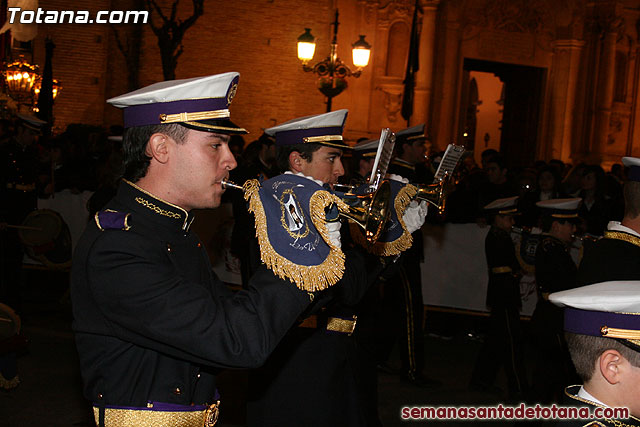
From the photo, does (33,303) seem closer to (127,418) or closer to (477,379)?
(477,379)

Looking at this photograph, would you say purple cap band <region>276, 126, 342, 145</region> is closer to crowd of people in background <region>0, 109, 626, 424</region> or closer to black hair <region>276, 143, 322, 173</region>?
A: black hair <region>276, 143, 322, 173</region>

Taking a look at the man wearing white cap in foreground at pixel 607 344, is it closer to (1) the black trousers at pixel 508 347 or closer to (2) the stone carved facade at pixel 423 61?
(1) the black trousers at pixel 508 347

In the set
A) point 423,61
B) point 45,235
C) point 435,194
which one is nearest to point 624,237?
point 435,194

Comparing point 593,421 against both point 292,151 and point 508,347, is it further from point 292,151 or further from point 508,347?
point 508,347

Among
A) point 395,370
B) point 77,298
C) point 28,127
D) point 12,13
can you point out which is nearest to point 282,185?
point 77,298

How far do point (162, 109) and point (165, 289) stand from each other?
2.11 feet

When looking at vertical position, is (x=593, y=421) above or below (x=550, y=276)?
above

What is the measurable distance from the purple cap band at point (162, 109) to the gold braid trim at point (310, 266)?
0.34m

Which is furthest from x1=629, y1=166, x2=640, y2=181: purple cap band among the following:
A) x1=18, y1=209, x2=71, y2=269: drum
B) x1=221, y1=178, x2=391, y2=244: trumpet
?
x1=18, y1=209, x2=71, y2=269: drum

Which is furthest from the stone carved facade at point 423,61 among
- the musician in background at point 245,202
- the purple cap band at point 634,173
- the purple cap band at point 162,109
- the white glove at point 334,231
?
the white glove at point 334,231

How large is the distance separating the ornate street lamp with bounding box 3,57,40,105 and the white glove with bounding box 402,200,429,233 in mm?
17557

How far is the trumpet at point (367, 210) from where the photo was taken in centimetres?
269

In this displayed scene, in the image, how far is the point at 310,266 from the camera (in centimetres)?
242

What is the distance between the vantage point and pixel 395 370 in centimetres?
832
